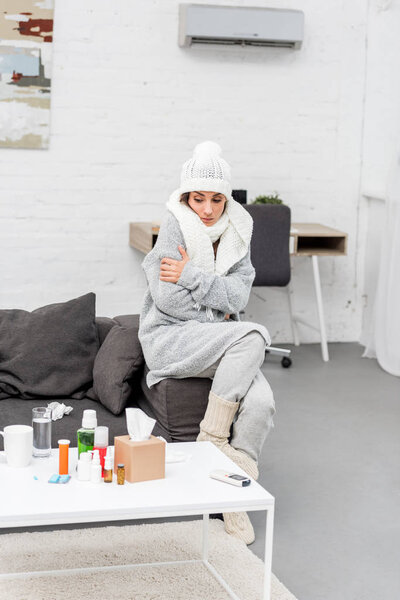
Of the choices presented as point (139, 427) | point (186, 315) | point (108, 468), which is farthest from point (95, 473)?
point (186, 315)

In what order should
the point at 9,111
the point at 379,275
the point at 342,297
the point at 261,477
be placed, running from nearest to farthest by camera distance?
the point at 261,477 → the point at 9,111 → the point at 379,275 → the point at 342,297

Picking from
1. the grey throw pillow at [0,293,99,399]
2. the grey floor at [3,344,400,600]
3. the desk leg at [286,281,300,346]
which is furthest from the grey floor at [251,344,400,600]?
the grey throw pillow at [0,293,99,399]

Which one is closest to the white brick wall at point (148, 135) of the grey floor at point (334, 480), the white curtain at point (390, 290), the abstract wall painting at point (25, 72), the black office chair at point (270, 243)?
the abstract wall painting at point (25, 72)

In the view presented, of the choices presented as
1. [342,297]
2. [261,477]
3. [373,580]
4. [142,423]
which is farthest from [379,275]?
[142,423]

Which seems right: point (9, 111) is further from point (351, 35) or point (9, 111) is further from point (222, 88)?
point (351, 35)

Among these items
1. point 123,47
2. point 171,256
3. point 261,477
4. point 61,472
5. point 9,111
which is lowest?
point 261,477

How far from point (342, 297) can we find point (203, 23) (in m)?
1.93

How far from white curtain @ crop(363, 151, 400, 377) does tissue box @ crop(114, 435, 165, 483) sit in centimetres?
308

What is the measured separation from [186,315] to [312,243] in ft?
8.53

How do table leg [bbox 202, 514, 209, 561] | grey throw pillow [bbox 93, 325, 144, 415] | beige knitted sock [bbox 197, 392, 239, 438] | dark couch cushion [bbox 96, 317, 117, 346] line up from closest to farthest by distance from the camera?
table leg [bbox 202, 514, 209, 561] → beige knitted sock [bbox 197, 392, 239, 438] → grey throw pillow [bbox 93, 325, 144, 415] → dark couch cushion [bbox 96, 317, 117, 346]

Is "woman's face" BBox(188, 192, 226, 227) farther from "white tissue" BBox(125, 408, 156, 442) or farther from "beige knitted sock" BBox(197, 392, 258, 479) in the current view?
"white tissue" BBox(125, 408, 156, 442)

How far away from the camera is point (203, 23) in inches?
206

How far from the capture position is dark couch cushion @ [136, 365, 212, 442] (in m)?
2.98

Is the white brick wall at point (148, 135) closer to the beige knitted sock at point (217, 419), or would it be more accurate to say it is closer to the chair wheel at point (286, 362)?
the chair wheel at point (286, 362)
